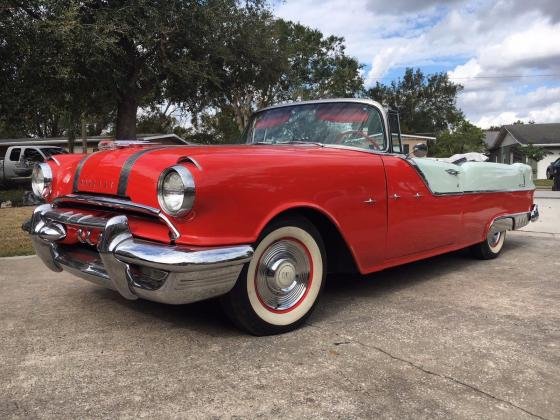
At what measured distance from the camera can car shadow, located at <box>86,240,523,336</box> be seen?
351cm

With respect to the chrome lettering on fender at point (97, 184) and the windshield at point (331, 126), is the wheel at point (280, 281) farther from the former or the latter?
the windshield at point (331, 126)

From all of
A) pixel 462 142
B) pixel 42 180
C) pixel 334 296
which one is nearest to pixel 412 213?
pixel 334 296

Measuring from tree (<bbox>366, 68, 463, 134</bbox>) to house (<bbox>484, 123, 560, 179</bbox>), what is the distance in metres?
21.1

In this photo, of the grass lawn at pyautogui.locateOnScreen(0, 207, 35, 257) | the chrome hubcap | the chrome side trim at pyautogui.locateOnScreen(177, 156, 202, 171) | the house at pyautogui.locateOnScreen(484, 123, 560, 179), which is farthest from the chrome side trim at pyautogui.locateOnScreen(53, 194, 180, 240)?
the house at pyautogui.locateOnScreen(484, 123, 560, 179)

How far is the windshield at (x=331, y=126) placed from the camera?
14.1ft

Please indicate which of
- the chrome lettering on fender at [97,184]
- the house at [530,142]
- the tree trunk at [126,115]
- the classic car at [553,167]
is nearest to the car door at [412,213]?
the chrome lettering on fender at [97,184]

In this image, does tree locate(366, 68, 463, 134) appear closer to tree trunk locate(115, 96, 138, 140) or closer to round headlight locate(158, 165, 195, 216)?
tree trunk locate(115, 96, 138, 140)

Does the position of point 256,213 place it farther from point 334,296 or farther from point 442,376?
point 334,296

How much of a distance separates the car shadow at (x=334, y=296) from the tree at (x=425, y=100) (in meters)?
61.3

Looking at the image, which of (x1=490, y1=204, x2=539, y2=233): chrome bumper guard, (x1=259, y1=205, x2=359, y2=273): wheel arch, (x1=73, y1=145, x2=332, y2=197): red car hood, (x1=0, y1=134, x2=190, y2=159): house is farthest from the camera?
(x1=0, y1=134, x2=190, y2=159): house

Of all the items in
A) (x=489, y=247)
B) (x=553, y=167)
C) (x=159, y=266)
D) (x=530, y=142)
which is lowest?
(x=489, y=247)

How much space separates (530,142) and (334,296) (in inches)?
1378

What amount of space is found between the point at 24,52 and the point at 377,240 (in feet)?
37.4

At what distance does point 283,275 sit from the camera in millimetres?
3307
